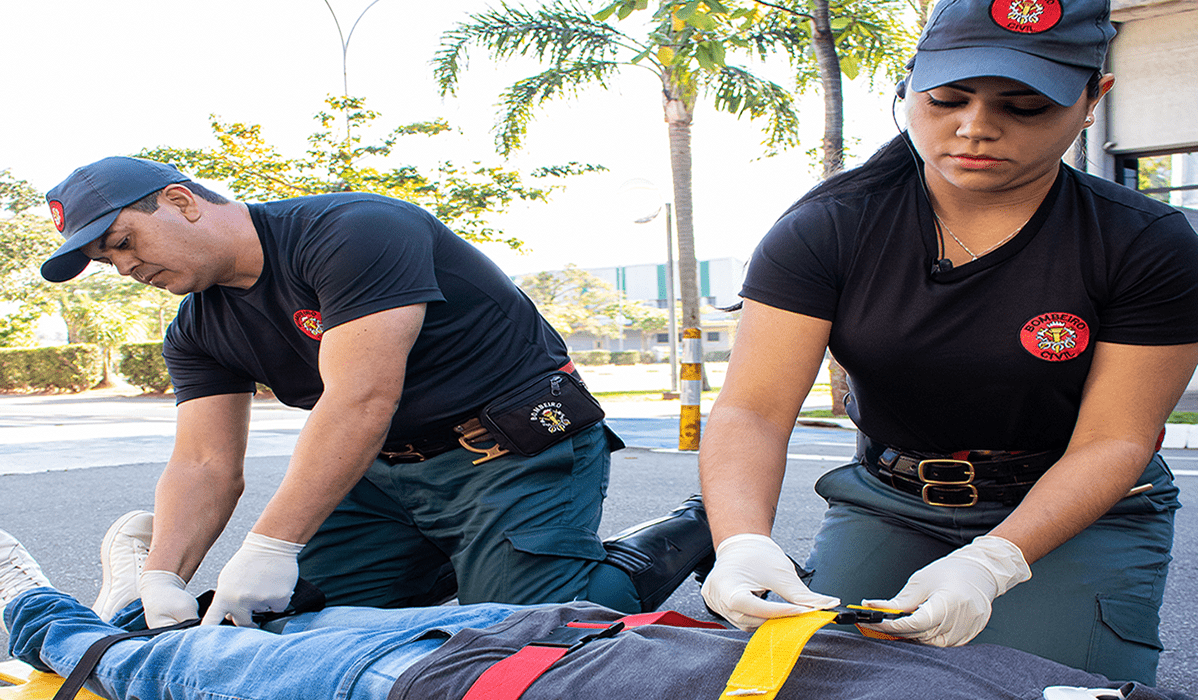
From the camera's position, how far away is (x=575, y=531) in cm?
232

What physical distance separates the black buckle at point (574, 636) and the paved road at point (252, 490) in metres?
1.42

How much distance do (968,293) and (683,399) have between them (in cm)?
545

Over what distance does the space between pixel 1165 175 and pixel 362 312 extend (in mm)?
11772

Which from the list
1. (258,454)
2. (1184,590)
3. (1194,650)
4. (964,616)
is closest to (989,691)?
(964,616)

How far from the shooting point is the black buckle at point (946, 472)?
1.71m

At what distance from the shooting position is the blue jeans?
144 centimetres

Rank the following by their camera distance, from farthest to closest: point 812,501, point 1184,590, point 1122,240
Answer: point 812,501 → point 1184,590 → point 1122,240

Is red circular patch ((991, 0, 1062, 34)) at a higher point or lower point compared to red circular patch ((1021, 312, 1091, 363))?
higher

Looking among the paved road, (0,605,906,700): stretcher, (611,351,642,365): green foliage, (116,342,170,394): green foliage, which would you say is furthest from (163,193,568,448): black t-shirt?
(611,351,642,365): green foliage

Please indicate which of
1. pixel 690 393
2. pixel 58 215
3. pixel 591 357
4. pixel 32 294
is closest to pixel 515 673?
pixel 58 215

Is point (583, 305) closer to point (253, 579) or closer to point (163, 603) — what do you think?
point (163, 603)

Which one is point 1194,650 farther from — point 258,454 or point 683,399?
point 258,454

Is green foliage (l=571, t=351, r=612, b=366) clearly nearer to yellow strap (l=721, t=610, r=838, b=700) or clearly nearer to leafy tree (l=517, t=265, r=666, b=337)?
leafy tree (l=517, t=265, r=666, b=337)

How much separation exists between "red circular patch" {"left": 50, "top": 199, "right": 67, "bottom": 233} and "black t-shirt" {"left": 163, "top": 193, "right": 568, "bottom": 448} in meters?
0.36
